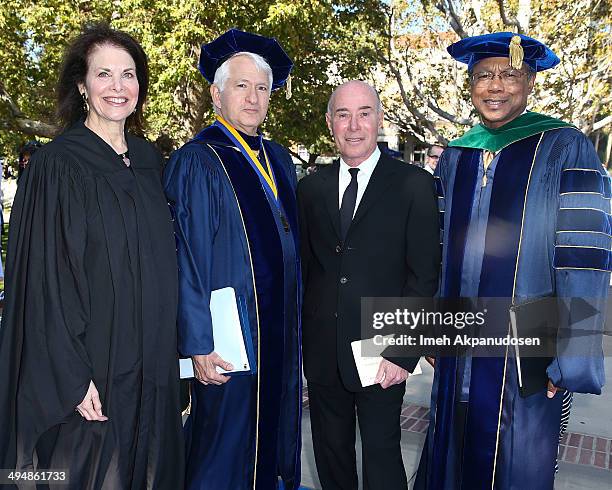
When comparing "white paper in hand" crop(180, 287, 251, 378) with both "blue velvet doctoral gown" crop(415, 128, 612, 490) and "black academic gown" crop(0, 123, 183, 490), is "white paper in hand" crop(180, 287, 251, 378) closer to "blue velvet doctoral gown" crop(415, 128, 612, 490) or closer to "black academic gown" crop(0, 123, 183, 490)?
"black academic gown" crop(0, 123, 183, 490)

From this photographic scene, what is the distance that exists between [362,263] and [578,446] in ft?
7.38

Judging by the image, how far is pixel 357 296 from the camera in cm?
253

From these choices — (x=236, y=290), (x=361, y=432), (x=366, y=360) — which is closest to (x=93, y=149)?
(x=236, y=290)

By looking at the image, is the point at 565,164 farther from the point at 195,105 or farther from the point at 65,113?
the point at 195,105

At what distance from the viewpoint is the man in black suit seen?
2.54 m

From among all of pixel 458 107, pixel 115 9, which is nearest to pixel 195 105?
pixel 115 9

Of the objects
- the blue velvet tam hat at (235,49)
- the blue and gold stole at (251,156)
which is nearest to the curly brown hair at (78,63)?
the blue velvet tam hat at (235,49)

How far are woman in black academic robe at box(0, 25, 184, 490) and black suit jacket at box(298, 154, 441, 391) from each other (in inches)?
27.6

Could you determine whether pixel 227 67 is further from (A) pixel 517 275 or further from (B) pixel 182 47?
(B) pixel 182 47

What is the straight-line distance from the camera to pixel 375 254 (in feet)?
8.30

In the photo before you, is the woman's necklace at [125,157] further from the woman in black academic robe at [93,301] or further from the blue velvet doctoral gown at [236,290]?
the blue velvet doctoral gown at [236,290]

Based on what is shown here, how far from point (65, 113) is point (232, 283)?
3.22 ft

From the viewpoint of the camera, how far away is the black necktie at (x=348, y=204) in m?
2.59

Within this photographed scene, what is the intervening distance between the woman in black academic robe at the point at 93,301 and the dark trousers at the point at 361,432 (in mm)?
721
